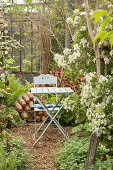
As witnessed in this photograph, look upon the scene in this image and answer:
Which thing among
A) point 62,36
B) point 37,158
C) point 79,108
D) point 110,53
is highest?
point 62,36

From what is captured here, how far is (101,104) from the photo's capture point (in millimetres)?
2895

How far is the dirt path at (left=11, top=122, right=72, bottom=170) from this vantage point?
399 centimetres

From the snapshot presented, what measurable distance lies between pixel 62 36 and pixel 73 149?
6676mm

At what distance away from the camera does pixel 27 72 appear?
10.4 metres

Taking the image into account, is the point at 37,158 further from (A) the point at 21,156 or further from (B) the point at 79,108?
(B) the point at 79,108

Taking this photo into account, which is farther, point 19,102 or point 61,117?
point 19,102

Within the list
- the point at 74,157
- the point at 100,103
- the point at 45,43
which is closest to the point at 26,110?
the point at 45,43

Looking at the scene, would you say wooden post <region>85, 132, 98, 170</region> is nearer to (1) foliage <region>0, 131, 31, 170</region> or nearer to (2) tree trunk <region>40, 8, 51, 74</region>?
(1) foliage <region>0, 131, 31, 170</region>

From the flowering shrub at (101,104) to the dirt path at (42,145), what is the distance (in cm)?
125

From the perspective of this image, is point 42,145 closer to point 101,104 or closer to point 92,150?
point 92,150

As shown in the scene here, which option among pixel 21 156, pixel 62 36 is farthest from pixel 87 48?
pixel 62 36

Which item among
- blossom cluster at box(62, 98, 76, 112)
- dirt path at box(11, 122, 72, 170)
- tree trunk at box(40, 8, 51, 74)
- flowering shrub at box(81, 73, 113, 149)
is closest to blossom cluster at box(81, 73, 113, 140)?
flowering shrub at box(81, 73, 113, 149)

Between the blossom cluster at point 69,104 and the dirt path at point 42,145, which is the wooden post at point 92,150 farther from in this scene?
the dirt path at point 42,145

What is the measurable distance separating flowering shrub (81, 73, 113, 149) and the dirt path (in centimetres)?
125
